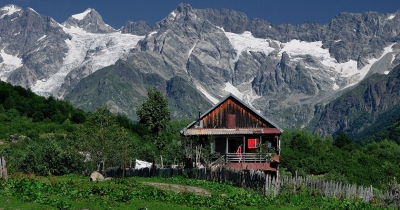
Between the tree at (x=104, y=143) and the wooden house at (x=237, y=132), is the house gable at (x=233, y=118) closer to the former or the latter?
the wooden house at (x=237, y=132)

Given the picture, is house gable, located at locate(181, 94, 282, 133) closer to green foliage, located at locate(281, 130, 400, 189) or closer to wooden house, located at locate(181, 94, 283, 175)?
wooden house, located at locate(181, 94, 283, 175)

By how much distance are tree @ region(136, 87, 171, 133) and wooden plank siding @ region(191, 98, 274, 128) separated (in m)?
11.6

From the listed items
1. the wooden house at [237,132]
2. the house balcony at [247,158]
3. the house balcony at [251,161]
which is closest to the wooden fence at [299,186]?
the house balcony at [251,161]

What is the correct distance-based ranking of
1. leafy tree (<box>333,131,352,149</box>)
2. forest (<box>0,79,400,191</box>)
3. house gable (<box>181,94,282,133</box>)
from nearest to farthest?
forest (<box>0,79,400,191</box>) < house gable (<box>181,94,282,133</box>) < leafy tree (<box>333,131,352,149</box>)

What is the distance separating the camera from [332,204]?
3619cm

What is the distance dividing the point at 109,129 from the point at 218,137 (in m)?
15.6

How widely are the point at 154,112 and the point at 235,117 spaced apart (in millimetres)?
14900

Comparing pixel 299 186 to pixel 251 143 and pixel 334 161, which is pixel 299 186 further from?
pixel 334 161

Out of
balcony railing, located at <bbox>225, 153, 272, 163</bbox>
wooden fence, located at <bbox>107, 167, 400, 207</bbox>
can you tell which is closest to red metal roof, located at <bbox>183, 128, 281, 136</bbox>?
balcony railing, located at <bbox>225, 153, 272, 163</bbox>

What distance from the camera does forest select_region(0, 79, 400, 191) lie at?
61000mm

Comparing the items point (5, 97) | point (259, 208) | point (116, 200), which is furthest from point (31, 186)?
point (5, 97)

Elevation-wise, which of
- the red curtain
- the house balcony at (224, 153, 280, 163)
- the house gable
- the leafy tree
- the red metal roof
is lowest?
the house balcony at (224, 153, 280, 163)

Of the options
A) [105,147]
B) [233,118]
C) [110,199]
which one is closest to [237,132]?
[233,118]

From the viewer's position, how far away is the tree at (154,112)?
77000 mm
